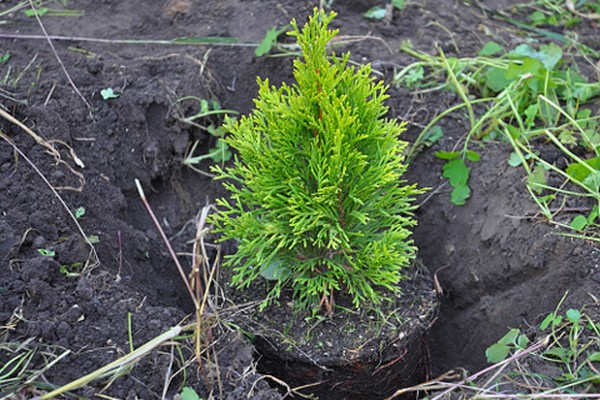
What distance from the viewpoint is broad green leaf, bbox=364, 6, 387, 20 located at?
4.08 m

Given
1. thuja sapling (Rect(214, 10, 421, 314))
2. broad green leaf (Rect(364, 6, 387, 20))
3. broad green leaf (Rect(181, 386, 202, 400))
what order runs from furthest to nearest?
broad green leaf (Rect(364, 6, 387, 20)) → thuja sapling (Rect(214, 10, 421, 314)) → broad green leaf (Rect(181, 386, 202, 400))

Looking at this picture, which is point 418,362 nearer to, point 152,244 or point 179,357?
point 179,357

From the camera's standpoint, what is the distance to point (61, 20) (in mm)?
3869

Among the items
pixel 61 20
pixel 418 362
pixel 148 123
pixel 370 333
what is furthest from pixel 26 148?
pixel 418 362

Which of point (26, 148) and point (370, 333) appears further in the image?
point (26, 148)

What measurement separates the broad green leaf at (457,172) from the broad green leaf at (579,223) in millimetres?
554

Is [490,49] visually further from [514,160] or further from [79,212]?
[79,212]

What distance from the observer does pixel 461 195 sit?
3.39 m

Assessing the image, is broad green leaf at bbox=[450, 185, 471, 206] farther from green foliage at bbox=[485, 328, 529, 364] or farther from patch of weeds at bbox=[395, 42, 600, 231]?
green foliage at bbox=[485, 328, 529, 364]

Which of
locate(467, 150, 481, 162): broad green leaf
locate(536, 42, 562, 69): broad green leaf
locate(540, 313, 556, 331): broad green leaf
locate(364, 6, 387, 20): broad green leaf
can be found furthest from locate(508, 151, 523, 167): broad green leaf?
locate(364, 6, 387, 20): broad green leaf

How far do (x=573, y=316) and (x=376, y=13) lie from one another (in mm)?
2077

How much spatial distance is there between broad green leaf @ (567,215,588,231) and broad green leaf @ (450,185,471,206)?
1.71ft

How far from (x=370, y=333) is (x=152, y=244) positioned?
111cm

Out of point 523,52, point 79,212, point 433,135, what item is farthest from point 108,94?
point 523,52
